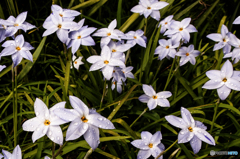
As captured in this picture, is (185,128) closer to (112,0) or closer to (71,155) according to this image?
(71,155)

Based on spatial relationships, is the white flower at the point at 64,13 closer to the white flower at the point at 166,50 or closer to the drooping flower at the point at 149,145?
the white flower at the point at 166,50

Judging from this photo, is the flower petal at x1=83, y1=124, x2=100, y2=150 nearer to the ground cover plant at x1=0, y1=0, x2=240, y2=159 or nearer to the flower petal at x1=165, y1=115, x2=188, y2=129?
the ground cover plant at x1=0, y1=0, x2=240, y2=159

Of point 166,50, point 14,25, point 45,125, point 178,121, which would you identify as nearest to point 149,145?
point 178,121

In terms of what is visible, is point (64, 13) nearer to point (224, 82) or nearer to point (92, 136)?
point (92, 136)

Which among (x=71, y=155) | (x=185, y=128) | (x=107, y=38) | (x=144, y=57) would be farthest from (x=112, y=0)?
(x=185, y=128)

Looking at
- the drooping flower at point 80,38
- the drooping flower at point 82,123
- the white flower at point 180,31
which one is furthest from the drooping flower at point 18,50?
the white flower at point 180,31

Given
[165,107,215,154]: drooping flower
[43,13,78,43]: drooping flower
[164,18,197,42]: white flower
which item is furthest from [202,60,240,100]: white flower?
[43,13,78,43]: drooping flower
